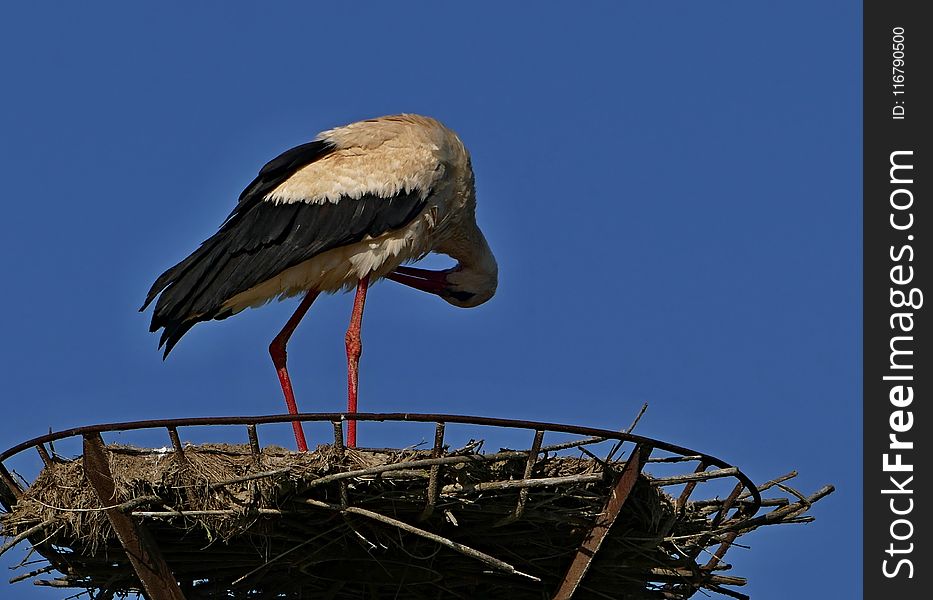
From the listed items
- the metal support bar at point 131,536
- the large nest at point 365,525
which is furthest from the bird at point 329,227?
the metal support bar at point 131,536

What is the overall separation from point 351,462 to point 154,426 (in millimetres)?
923

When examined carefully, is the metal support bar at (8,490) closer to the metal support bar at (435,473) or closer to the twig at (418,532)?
the twig at (418,532)

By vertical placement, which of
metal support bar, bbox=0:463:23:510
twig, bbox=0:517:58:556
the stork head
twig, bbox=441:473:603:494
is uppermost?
the stork head

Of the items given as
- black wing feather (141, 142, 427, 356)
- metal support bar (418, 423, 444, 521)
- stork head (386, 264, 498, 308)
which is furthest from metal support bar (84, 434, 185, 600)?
stork head (386, 264, 498, 308)

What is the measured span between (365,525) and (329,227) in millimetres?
2724

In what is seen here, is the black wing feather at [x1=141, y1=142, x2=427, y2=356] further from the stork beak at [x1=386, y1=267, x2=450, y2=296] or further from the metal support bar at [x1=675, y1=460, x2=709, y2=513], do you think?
the metal support bar at [x1=675, y1=460, x2=709, y2=513]

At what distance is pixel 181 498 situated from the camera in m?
7.98

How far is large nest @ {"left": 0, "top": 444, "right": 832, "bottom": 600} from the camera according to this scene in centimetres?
784

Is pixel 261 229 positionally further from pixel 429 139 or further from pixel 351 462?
pixel 351 462

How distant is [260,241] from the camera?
1018 centimetres

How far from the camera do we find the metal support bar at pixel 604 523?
8312 millimetres

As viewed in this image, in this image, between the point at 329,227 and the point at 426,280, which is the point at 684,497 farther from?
the point at 426,280

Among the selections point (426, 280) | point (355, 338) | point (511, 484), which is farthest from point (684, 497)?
point (426, 280)
